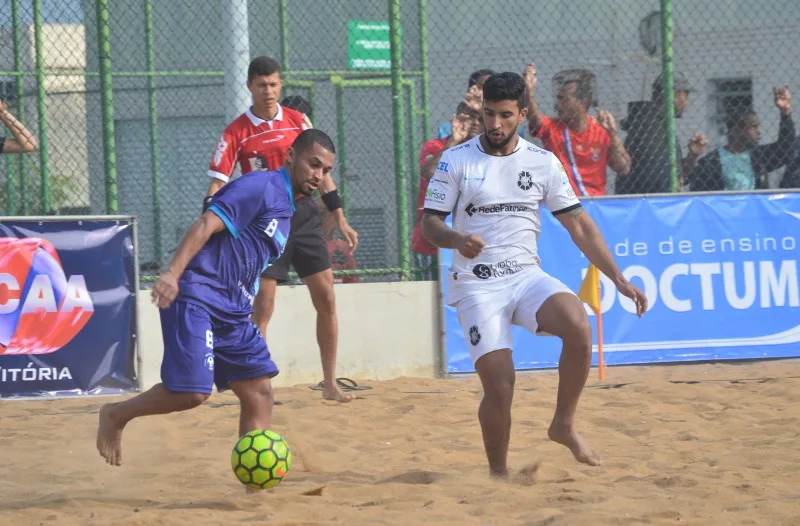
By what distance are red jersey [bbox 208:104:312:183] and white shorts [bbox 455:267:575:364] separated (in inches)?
104

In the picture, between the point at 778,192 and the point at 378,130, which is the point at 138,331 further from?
the point at 778,192

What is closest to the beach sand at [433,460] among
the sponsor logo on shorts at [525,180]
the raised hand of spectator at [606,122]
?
the sponsor logo on shorts at [525,180]

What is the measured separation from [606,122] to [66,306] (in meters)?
4.65

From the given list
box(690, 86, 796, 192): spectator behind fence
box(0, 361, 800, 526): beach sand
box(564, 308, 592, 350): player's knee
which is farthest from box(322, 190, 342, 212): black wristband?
box(690, 86, 796, 192): spectator behind fence

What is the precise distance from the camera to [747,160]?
1044 cm

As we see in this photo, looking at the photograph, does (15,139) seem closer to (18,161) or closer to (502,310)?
(18,161)

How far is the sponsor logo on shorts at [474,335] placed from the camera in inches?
215

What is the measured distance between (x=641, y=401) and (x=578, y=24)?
24.4 ft

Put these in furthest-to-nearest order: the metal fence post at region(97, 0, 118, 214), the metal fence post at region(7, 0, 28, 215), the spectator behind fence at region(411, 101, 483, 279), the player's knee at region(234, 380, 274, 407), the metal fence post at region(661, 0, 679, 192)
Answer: the metal fence post at region(7, 0, 28, 215), the metal fence post at region(661, 0, 679, 192), the spectator behind fence at region(411, 101, 483, 279), the metal fence post at region(97, 0, 118, 214), the player's knee at region(234, 380, 274, 407)

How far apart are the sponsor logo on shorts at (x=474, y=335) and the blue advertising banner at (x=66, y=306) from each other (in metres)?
3.87

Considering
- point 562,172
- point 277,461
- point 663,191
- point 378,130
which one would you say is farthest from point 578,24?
point 277,461

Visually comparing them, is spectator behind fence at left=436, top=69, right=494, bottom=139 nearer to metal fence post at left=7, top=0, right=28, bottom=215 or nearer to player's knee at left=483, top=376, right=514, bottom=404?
player's knee at left=483, top=376, right=514, bottom=404

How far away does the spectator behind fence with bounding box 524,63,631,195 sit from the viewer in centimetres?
948

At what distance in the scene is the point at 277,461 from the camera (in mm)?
5031
